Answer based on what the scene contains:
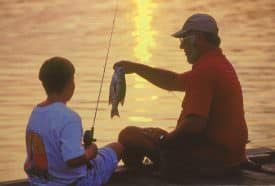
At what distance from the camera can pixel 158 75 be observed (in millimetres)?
8547

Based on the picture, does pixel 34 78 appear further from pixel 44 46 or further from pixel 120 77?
pixel 120 77

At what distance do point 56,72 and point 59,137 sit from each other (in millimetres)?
396

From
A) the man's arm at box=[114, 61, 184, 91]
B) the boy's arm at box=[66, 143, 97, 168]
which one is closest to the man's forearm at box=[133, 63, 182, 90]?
the man's arm at box=[114, 61, 184, 91]

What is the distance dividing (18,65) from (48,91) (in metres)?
13.3

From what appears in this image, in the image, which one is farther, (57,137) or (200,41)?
(200,41)

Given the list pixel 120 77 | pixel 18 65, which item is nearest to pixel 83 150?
pixel 120 77

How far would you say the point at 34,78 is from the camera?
1834 centimetres

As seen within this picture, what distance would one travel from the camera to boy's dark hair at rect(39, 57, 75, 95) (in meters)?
6.88

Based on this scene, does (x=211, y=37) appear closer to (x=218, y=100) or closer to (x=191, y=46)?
(x=191, y=46)

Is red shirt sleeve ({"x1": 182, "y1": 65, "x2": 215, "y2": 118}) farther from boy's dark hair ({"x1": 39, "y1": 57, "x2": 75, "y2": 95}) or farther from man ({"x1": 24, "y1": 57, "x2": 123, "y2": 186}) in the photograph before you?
boy's dark hair ({"x1": 39, "y1": 57, "x2": 75, "y2": 95})

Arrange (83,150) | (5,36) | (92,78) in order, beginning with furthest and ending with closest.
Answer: (5,36) < (92,78) < (83,150)

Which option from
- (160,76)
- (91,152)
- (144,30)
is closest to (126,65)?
(160,76)

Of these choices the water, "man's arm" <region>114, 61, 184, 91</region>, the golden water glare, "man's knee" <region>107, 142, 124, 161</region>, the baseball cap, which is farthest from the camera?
the golden water glare

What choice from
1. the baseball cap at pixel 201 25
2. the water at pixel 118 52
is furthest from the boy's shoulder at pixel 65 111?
the water at pixel 118 52
